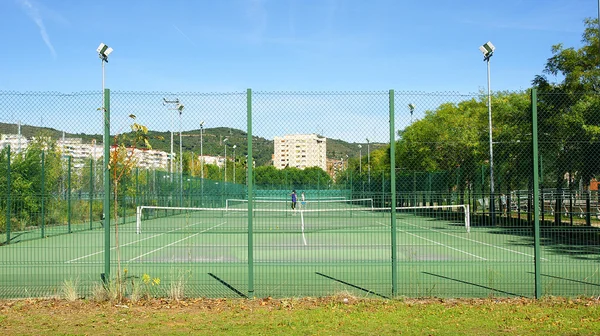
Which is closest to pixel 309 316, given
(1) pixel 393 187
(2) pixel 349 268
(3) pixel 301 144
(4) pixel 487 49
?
(1) pixel 393 187

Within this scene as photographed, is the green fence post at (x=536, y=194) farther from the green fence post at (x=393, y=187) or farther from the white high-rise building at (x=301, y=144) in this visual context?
the white high-rise building at (x=301, y=144)

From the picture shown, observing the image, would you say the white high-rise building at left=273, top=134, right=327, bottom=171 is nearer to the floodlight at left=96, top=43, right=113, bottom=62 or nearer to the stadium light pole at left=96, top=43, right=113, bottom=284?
the stadium light pole at left=96, top=43, right=113, bottom=284

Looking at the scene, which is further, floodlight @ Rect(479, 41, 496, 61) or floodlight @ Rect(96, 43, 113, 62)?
floodlight @ Rect(479, 41, 496, 61)

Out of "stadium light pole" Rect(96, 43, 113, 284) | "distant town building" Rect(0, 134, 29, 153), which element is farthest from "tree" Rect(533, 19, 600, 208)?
"distant town building" Rect(0, 134, 29, 153)

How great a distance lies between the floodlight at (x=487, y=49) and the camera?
2512 centimetres

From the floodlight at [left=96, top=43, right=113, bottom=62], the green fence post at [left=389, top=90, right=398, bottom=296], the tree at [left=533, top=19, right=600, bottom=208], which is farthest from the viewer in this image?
the floodlight at [left=96, top=43, right=113, bottom=62]

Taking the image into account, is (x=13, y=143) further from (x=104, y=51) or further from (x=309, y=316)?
(x=309, y=316)

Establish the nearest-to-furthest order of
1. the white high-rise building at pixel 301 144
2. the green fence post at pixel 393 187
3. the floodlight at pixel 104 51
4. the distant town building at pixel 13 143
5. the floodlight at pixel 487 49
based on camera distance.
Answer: the green fence post at pixel 393 187
the white high-rise building at pixel 301 144
the distant town building at pixel 13 143
the floodlight at pixel 104 51
the floodlight at pixel 487 49

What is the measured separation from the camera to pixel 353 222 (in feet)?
56.6

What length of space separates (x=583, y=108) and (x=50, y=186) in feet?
53.4

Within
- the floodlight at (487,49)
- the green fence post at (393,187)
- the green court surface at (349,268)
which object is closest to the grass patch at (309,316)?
the green fence post at (393,187)

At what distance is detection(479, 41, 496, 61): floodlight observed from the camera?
25122mm

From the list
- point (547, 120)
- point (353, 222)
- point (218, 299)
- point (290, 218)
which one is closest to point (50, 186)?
point (290, 218)

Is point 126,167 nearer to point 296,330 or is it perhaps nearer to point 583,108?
point 296,330
